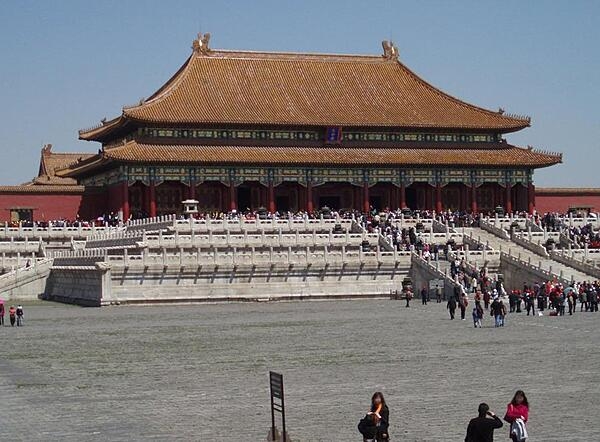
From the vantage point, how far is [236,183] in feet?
274

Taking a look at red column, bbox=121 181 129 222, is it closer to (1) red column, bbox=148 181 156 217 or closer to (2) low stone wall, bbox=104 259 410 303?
(1) red column, bbox=148 181 156 217

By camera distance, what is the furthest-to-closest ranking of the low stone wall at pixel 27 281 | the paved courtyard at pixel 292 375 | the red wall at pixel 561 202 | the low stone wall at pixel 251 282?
the red wall at pixel 561 202
the low stone wall at pixel 27 281
the low stone wall at pixel 251 282
the paved courtyard at pixel 292 375

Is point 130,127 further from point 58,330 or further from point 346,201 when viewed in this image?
point 58,330

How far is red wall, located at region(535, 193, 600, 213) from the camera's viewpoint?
9019cm

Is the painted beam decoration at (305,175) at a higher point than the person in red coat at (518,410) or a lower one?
higher

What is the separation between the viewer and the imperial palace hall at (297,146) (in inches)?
3273

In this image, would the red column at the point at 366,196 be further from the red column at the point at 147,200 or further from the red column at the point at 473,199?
the red column at the point at 147,200

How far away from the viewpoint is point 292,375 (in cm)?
2884

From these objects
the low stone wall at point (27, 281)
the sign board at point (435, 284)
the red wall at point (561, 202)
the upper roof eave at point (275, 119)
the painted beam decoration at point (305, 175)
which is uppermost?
the upper roof eave at point (275, 119)

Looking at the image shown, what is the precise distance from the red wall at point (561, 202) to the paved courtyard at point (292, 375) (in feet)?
151

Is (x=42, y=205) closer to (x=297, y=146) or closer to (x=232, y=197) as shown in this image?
(x=232, y=197)

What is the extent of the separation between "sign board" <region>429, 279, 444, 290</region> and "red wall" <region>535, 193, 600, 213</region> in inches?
1448

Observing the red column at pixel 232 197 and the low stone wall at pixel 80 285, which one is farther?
the red column at pixel 232 197

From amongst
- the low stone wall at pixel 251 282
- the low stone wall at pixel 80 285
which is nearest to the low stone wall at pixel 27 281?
the low stone wall at pixel 80 285
